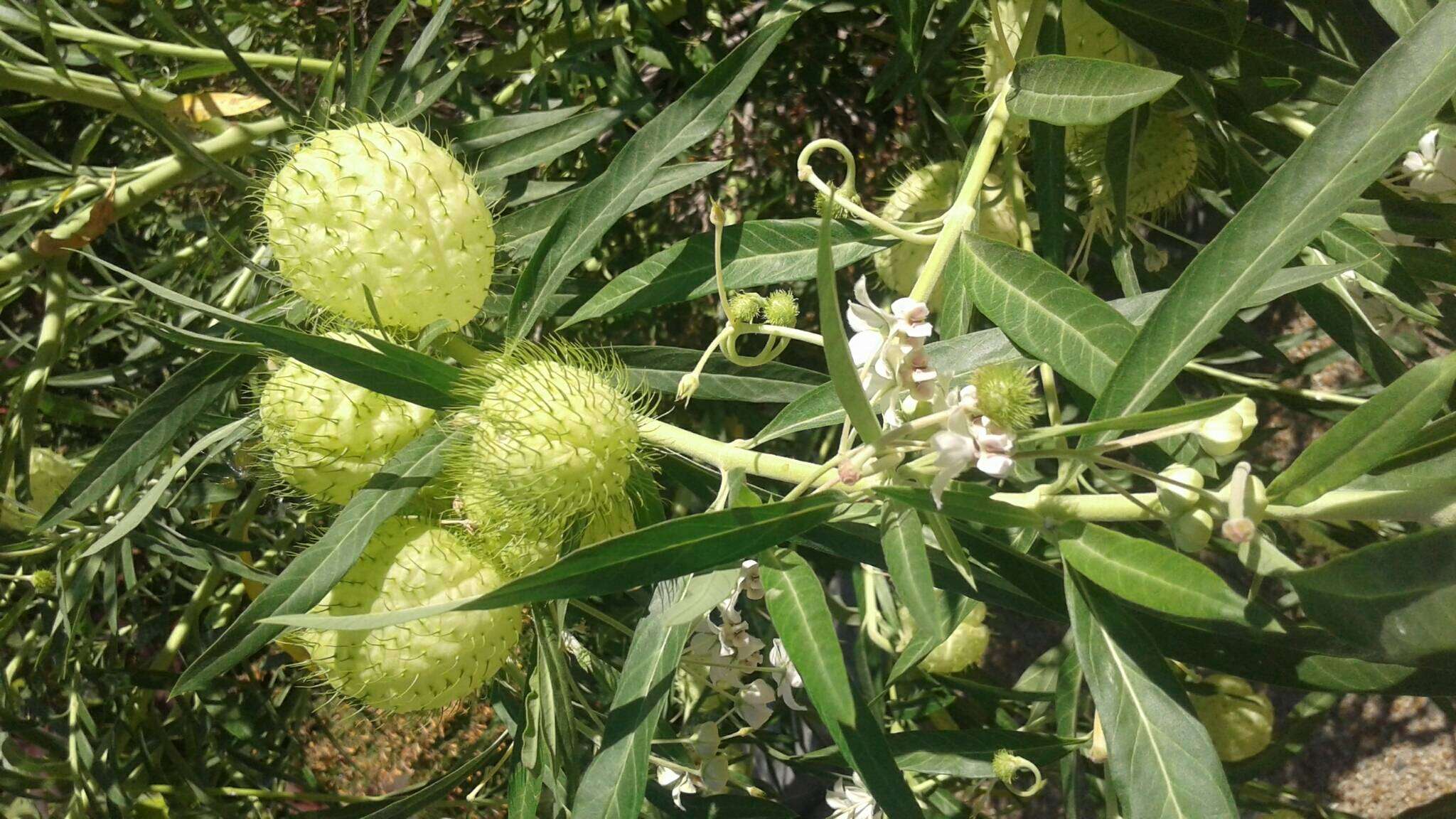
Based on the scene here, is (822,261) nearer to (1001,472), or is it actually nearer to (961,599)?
(1001,472)

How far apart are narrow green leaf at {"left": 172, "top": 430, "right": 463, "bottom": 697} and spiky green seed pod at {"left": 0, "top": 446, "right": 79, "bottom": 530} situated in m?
0.86

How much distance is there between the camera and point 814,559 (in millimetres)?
1729

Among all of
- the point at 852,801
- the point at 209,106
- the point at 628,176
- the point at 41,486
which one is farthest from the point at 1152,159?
the point at 41,486

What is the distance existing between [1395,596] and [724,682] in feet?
2.96

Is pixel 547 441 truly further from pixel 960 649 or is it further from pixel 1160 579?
pixel 960 649

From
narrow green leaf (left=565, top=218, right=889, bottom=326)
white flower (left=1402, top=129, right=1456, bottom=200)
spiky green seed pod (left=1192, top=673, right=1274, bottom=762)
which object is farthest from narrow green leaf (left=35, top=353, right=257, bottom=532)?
spiky green seed pod (left=1192, top=673, right=1274, bottom=762)

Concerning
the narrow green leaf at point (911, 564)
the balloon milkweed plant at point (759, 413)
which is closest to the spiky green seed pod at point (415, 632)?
the balloon milkweed plant at point (759, 413)

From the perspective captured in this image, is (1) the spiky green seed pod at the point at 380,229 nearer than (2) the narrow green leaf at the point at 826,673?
No

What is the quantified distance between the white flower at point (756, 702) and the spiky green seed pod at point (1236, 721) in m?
0.72

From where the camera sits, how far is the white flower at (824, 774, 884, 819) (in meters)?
1.34

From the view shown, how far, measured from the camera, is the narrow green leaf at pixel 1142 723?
664 millimetres

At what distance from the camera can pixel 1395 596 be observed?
558 mm

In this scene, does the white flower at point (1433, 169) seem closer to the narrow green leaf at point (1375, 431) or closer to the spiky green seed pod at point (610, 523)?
the narrow green leaf at point (1375, 431)

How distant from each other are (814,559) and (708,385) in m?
0.73
